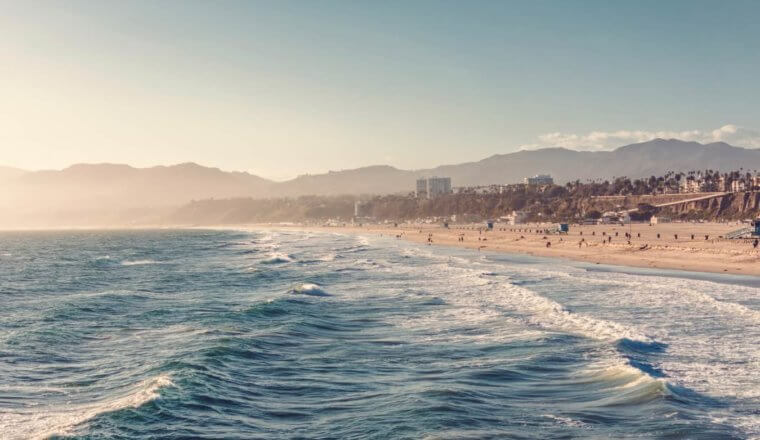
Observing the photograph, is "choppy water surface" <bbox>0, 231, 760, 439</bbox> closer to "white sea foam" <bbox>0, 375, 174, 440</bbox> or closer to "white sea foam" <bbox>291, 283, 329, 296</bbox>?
"white sea foam" <bbox>0, 375, 174, 440</bbox>

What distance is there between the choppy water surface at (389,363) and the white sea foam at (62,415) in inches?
3.5

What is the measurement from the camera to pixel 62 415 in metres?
17.2

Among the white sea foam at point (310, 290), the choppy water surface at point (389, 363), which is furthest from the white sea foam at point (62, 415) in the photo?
the white sea foam at point (310, 290)

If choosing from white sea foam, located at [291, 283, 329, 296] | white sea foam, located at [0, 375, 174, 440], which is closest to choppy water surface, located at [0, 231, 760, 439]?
white sea foam, located at [0, 375, 174, 440]

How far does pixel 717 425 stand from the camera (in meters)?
15.9

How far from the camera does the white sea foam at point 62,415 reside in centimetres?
1565

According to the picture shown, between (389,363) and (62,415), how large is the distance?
1043 centimetres

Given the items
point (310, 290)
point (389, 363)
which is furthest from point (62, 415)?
point (310, 290)

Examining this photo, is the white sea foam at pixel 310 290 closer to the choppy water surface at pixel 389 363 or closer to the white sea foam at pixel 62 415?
the choppy water surface at pixel 389 363

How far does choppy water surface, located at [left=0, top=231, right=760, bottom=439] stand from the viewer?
1636 centimetres

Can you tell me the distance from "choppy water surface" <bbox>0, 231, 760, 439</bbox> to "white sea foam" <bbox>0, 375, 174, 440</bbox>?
88mm

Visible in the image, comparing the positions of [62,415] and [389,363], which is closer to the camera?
[62,415]

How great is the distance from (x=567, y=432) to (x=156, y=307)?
98.3 feet

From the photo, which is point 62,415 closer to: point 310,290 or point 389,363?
point 389,363
